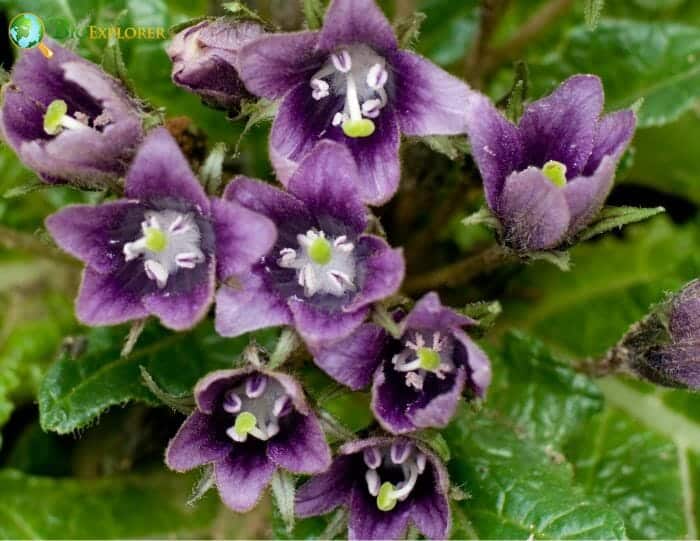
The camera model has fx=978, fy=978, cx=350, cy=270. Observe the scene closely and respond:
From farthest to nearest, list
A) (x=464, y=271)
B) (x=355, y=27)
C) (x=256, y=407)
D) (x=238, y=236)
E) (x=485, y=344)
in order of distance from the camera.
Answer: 1. (x=485, y=344)
2. (x=464, y=271)
3. (x=256, y=407)
4. (x=355, y=27)
5. (x=238, y=236)

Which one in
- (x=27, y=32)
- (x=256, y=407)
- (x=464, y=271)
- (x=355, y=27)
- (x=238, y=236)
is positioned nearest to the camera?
(x=238, y=236)

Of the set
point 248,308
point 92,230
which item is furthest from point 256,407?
point 92,230

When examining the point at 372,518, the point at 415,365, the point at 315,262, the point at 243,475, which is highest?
the point at 315,262

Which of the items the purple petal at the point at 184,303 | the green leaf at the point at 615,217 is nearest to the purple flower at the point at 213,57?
the purple petal at the point at 184,303

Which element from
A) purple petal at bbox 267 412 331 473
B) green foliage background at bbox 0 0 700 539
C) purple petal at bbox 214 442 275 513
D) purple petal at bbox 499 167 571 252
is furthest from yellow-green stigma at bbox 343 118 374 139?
purple petal at bbox 214 442 275 513

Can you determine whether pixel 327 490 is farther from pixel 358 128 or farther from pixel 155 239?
pixel 358 128

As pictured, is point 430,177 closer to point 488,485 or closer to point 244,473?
point 488,485

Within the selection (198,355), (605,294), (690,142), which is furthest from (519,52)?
(198,355)

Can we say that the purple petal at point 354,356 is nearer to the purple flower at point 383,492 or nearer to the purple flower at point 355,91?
the purple flower at point 383,492
